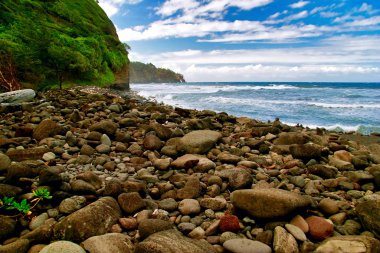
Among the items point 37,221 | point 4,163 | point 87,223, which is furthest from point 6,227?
point 4,163

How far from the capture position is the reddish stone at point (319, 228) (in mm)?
Answer: 2766

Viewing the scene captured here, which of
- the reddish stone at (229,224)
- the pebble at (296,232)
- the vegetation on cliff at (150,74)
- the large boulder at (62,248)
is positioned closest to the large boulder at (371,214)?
the pebble at (296,232)

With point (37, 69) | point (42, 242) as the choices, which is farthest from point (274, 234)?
point (37, 69)

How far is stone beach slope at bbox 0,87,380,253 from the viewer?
2.57m

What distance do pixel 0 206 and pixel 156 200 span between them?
1572mm

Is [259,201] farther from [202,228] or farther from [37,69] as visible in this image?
[37,69]

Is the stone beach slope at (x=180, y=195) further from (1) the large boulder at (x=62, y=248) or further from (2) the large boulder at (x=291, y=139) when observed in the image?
(2) the large boulder at (x=291, y=139)

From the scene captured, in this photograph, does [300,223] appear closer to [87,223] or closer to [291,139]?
[87,223]

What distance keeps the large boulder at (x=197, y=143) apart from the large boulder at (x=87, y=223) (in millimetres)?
2271

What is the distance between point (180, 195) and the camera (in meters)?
3.47

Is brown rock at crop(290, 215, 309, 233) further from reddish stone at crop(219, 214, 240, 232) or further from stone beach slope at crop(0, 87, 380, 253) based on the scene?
reddish stone at crop(219, 214, 240, 232)

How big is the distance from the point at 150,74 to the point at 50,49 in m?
137

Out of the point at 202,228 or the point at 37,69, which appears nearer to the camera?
the point at 202,228

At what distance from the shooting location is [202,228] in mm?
2898
